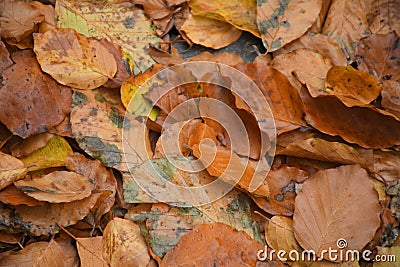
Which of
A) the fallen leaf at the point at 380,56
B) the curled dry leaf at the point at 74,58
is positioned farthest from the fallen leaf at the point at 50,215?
the fallen leaf at the point at 380,56

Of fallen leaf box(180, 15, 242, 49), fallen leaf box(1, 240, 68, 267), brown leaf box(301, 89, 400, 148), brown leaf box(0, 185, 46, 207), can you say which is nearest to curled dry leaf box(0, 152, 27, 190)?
brown leaf box(0, 185, 46, 207)

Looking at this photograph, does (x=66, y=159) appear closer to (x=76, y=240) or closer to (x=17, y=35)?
(x=76, y=240)

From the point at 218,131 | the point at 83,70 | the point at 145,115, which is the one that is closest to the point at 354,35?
the point at 218,131

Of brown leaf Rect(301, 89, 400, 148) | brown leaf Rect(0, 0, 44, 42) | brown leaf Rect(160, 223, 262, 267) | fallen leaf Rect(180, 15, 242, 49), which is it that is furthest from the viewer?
fallen leaf Rect(180, 15, 242, 49)

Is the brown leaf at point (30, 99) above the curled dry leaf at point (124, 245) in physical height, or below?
above

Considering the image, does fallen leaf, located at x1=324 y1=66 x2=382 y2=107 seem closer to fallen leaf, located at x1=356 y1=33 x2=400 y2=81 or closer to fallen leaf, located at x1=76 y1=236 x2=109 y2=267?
fallen leaf, located at x1=356 y1=33 x2=400 y2=81

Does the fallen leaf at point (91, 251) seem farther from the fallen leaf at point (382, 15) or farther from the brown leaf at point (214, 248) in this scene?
the fallen leaf at point (382, 15)

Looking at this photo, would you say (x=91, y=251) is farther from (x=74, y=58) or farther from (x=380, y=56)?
(x=380, y=56)
